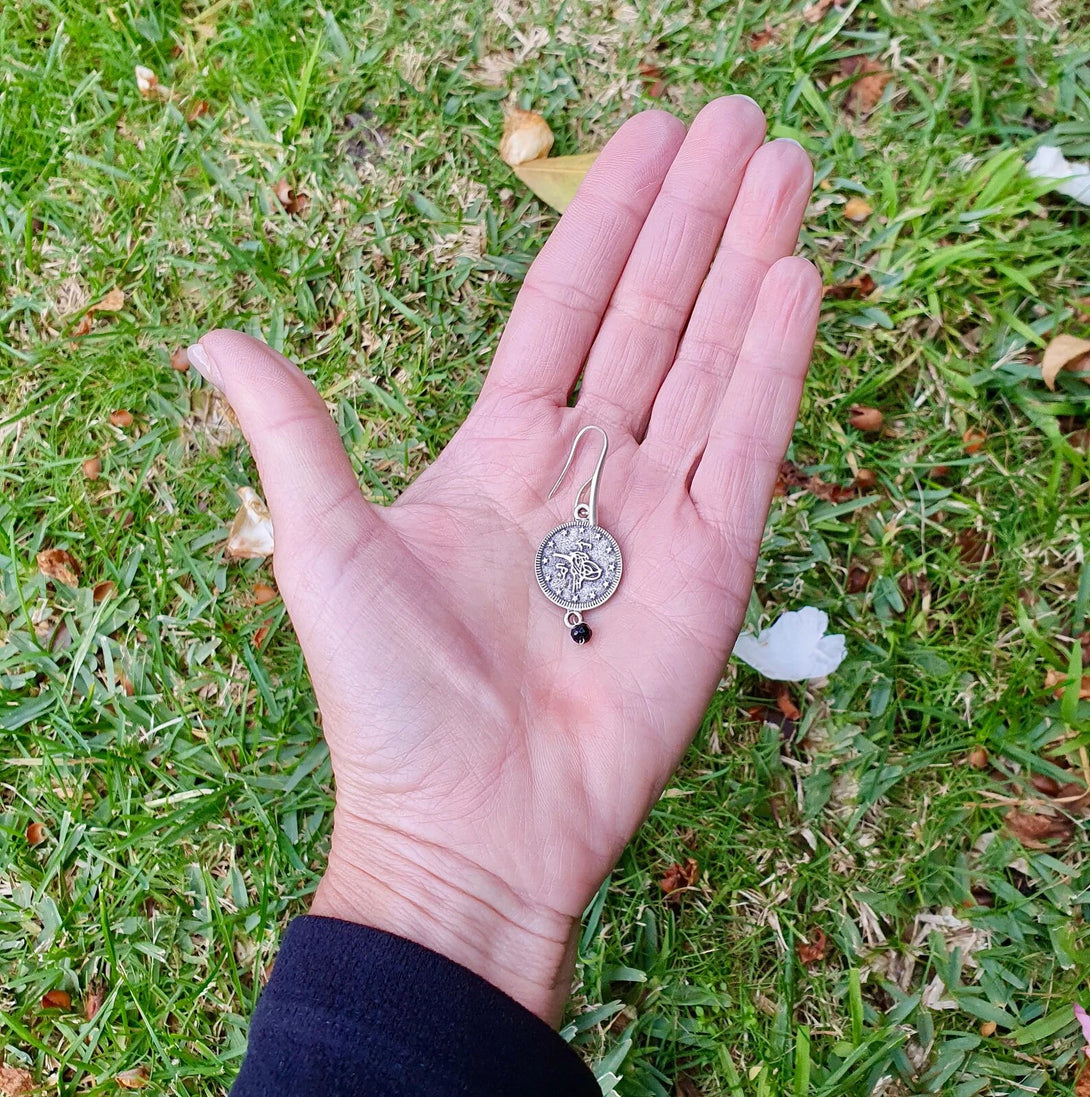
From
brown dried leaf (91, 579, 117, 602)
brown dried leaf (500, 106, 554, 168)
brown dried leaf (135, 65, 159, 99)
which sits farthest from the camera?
brown dried leaf (135, 65, 159, 99)

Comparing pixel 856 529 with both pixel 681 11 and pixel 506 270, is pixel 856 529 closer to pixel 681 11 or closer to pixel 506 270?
pixel 506 270

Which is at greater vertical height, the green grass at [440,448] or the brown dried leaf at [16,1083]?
the green grass at [440,448]

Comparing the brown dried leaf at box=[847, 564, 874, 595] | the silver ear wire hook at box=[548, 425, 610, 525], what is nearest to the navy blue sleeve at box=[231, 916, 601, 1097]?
the silver ear wire hook at box=[548, 425, 610, 525]

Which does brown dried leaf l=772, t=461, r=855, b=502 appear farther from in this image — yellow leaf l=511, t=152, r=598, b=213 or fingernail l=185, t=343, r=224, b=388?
fingernail l=185, t=343, r=224, b=388

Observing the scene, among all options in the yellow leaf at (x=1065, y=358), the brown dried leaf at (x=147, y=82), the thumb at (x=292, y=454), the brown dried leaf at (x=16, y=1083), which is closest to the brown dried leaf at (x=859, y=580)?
the yellow leaf at (x=1065, y=358)

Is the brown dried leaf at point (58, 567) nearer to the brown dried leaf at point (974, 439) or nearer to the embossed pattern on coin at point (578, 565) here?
the embossed pattern on coin at point (578, 565)
